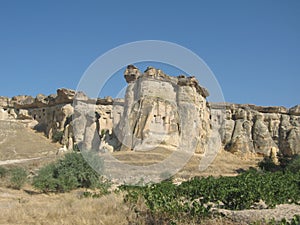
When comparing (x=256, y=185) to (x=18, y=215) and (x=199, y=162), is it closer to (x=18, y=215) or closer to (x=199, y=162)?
(x=18, y=215)

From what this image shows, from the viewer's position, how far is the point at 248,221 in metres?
6.29

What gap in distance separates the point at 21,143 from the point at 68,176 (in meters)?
32.9

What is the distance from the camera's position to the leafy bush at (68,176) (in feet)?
54.7

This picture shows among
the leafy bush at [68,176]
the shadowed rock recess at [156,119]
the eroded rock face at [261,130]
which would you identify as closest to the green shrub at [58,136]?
the shadowed rock recess at [156,119]

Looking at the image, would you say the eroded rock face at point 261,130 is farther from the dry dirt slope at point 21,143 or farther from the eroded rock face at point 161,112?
the dry dirt slope at point 21,143

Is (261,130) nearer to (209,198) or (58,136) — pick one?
(58,136)


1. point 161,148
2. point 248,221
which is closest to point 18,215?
point 248,221

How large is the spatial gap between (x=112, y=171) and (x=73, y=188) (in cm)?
753

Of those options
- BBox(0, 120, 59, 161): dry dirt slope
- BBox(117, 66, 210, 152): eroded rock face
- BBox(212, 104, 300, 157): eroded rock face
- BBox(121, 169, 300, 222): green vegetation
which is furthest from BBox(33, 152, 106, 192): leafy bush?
BBox(212, 104, 300, 157): eroded rock face

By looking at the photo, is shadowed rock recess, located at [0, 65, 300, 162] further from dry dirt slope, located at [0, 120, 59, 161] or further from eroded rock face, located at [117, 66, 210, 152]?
dry dirt slope, located at [0, 120, 59, 161]

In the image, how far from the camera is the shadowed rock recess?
3809 cm

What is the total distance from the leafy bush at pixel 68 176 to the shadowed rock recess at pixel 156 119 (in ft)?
46.3

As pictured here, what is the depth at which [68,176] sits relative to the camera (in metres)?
17.0

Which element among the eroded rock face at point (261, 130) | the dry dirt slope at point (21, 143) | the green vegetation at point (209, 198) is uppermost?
the eroded rock face at point (261, 130)
